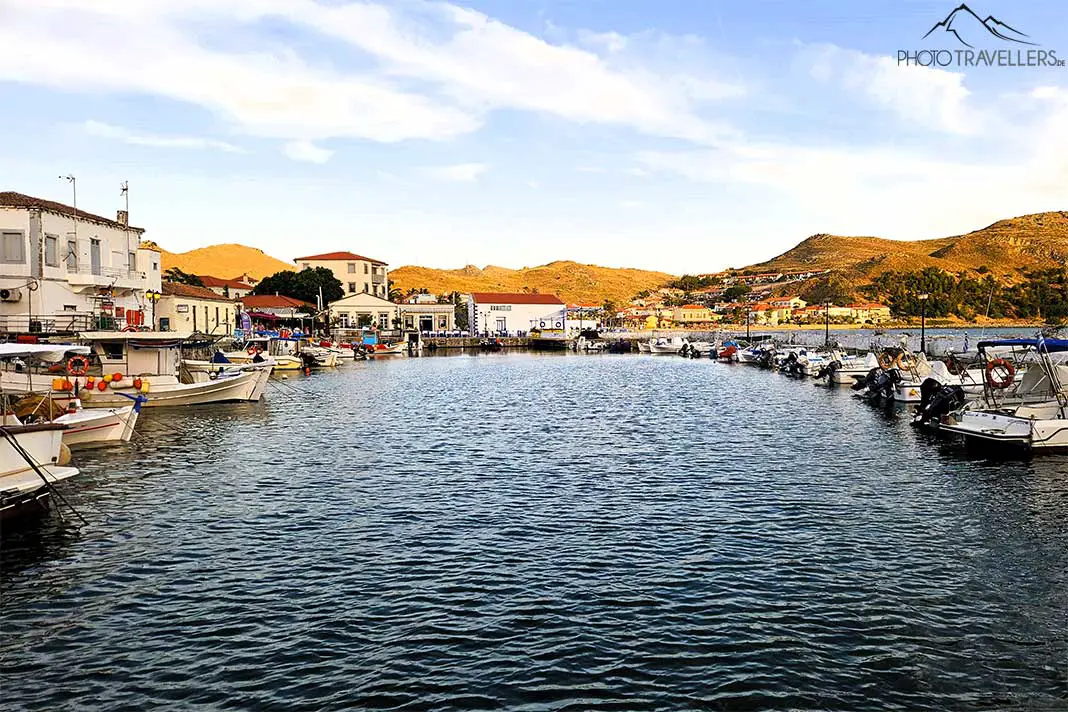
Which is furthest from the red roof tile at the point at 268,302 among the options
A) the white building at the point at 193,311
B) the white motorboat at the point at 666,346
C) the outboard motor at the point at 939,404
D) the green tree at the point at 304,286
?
the outboard motor at the point at 939,404

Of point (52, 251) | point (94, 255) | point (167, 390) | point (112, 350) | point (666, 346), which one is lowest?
point (167, 390)

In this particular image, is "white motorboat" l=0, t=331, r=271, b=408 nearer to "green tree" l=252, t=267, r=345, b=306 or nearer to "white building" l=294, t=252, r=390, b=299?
"green tree" l=252, t=267, r=345, b=306

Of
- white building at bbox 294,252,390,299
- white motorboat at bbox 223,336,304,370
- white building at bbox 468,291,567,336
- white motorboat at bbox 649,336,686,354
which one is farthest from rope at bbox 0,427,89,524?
white building at bbox 468,291,567,336

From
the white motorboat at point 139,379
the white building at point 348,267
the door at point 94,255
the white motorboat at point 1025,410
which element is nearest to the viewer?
the white motorboat at point 1025,410

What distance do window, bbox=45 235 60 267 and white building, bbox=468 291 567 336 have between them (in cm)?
10285

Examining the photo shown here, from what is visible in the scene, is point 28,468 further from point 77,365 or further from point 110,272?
point 110,272

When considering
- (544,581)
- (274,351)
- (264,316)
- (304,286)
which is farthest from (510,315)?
(544,581)

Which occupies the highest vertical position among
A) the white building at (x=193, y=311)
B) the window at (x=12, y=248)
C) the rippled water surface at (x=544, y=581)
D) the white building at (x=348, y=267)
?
the white building at (x=348, y=267)

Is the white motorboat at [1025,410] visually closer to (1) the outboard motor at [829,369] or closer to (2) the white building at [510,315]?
(1) the outboard motor at [829,369]

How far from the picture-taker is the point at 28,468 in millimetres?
17891

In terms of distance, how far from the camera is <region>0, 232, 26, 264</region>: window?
43.4 metres

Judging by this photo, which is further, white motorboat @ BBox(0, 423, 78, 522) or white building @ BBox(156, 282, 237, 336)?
white building @ BBox(156, 282, 237, 336)

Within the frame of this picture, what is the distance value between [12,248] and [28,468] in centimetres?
3241

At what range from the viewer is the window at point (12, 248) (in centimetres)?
4338
